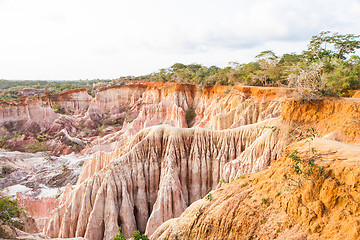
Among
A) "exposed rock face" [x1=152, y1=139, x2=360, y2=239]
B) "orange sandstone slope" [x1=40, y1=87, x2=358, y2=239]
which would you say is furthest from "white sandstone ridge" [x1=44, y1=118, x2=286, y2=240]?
"exposed rock face" [x1=152, y1=139, x2=360, y2=239]

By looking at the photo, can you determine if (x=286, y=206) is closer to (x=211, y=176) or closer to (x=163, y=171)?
(x=163, y=171)

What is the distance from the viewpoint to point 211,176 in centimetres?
1379

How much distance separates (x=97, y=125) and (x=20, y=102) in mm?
12570

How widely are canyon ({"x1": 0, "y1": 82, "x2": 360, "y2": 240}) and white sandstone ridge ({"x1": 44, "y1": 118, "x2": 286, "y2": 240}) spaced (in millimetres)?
53

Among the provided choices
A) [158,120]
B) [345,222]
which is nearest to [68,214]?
[345,222]

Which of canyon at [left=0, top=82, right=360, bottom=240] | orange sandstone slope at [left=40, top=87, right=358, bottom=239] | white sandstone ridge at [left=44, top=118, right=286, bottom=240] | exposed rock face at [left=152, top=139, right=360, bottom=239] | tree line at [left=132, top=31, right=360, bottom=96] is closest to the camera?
exposed rock face at [left=152, top=139, right=360, bottom=239]

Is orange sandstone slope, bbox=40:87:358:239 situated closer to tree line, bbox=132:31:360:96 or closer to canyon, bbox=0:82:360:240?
canyon, bbox=0:82:360:240

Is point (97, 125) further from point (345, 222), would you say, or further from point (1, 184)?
point (345, 222)

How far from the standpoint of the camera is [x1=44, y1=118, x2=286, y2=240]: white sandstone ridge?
37.9 ft

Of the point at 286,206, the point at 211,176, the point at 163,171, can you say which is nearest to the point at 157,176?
the point at 163,171

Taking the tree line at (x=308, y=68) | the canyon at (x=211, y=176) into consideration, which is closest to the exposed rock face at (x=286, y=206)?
the canyon at (x=211, y=176)

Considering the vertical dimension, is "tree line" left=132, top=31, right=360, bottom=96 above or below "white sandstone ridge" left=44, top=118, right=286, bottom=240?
above

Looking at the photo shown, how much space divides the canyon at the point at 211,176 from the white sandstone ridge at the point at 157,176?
0.05m

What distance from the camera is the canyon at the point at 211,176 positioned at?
517cm
